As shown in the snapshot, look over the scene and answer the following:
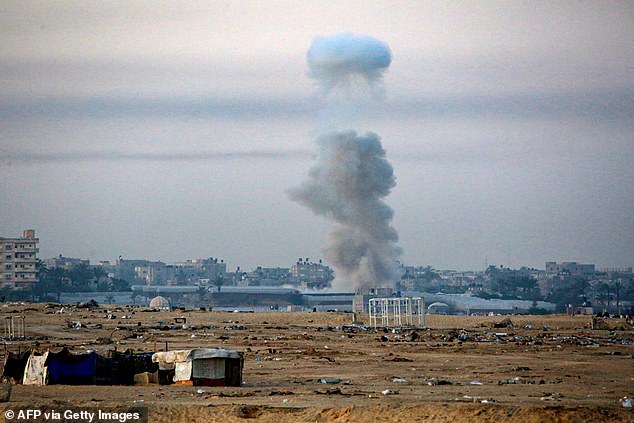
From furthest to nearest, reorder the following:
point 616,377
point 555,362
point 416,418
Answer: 1. point 555,362
2. point 616,377
3. point 416,418

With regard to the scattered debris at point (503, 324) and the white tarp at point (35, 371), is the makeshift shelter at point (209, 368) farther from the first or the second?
the scattered debris at point (503, 324)

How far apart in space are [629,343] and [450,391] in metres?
20.0

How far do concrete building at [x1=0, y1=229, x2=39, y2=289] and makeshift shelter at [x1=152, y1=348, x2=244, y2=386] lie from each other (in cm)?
10855

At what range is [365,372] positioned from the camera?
26750mm

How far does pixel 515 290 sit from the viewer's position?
16675 cm

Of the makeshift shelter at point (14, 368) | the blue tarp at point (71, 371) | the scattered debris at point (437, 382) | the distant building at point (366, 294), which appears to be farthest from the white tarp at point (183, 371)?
the distant building at point (366, 294)

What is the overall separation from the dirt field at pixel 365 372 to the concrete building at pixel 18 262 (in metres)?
79.4

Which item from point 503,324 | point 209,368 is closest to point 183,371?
point 209,368

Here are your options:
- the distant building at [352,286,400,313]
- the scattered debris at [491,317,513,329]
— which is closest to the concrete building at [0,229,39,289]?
the distant building at [352,286,400,313]

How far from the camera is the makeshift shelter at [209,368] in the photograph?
74.9 ft

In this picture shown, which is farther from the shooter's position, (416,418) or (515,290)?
(515,290)

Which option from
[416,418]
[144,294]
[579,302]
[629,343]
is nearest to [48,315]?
[629,343]

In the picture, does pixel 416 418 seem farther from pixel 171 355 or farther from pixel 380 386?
pixel 171 355

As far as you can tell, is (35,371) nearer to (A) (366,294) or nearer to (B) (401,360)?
(B) (401,360)
